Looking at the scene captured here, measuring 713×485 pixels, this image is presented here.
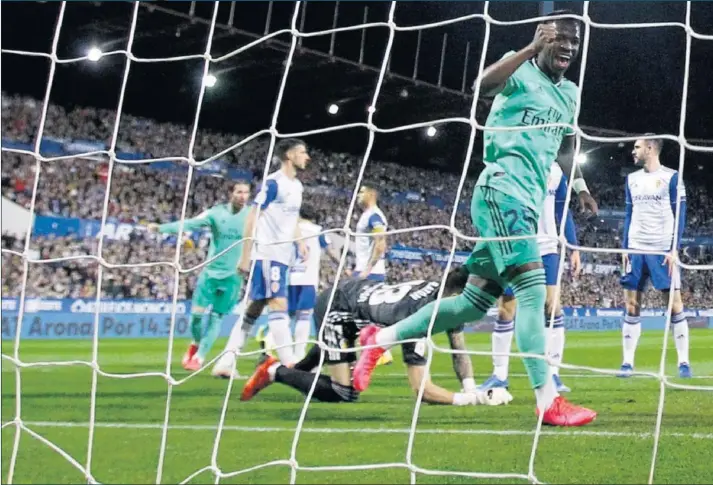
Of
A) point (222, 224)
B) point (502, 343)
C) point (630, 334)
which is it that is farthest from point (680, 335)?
point (222, 224)

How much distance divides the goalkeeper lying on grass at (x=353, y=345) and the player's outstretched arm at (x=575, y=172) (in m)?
0.30

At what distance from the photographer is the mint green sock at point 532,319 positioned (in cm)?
124

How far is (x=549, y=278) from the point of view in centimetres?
136

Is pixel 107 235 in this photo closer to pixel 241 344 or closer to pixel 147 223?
pixel 147 223

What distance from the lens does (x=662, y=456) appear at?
3.86ft

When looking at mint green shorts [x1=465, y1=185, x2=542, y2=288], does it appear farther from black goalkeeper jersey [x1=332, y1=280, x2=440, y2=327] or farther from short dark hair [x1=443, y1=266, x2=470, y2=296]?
black goalkeeper jersey [x1=332, y1=280, x2=440, y2=327]

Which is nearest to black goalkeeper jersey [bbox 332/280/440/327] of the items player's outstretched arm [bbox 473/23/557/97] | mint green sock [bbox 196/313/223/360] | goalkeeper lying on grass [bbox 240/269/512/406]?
goalkeeper lying on grass [bbox 240/269/512/406]

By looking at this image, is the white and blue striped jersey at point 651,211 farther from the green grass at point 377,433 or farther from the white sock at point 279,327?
the white sock at point 279,327

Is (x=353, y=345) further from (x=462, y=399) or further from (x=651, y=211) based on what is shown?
(x=651, y=211)

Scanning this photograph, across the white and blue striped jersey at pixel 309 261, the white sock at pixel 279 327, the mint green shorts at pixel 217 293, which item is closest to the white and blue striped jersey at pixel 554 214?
the white and blue striped jersey at pixel 309 261

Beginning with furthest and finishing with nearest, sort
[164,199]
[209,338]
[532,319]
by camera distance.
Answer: [164,199], [209,338], [532,319]

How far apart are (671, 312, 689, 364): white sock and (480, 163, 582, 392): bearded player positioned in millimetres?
262

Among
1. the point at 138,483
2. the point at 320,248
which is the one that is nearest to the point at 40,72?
the point at 320,248

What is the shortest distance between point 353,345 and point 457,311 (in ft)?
1.01
